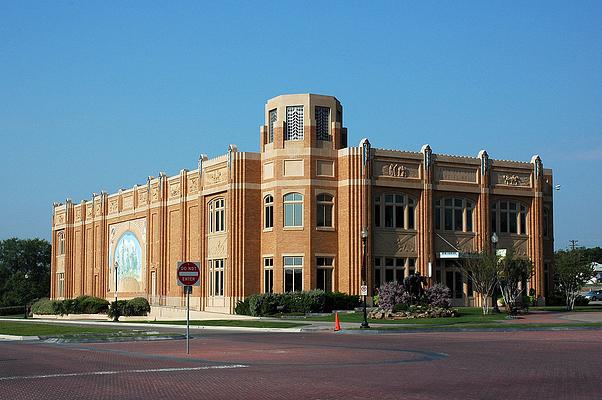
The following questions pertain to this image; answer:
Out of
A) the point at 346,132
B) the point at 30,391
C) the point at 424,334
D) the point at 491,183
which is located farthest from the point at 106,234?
the point at 30,391

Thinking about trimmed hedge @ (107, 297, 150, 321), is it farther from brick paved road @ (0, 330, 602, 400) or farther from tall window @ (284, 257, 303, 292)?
brick paved road @ (0, 330, 602, 400)

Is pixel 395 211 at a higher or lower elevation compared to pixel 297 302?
higher

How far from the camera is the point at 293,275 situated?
183ft

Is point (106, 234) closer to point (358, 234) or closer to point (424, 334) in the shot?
point (358, 234)

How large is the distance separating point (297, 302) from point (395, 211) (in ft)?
33.8

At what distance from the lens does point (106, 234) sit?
81750 millimetres

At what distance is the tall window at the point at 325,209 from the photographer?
56.3 m

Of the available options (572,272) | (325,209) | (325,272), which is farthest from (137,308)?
(572,272)

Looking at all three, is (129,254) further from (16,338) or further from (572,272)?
(16,338)

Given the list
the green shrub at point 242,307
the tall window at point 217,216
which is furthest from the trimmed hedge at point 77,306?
the green shrub at point 242,307

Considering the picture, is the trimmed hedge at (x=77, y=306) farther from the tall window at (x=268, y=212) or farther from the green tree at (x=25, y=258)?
the green tree at (x=25, y=258)

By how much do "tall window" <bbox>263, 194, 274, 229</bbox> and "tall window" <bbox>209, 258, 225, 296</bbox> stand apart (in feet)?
14.6

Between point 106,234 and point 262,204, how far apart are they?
29323 millimetres

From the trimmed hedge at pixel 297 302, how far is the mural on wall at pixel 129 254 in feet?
71.2
